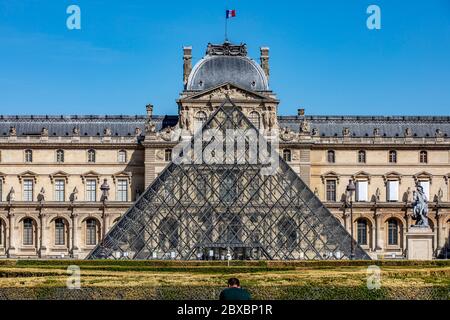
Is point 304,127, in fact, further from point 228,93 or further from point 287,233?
point 287,233

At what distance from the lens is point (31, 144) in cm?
8175

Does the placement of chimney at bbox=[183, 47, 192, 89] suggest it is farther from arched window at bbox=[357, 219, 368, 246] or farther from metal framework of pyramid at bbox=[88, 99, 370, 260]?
metal framework of pyramid at bbox=[88, 99, 370, 260]

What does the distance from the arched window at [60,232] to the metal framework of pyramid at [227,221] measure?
813 inches

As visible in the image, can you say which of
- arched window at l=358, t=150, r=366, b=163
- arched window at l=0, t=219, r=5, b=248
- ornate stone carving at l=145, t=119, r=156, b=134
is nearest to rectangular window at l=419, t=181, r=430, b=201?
arched window at l=358, t=150, r=366, b=163

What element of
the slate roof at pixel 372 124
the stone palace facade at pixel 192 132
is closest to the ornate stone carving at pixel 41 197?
the stone palace facade at pixel 192 132

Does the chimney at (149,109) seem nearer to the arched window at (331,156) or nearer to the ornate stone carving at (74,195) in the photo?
the ornate stone carving at (74,195)

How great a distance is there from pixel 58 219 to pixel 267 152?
22.7 metres

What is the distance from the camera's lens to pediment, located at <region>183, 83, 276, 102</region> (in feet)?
258

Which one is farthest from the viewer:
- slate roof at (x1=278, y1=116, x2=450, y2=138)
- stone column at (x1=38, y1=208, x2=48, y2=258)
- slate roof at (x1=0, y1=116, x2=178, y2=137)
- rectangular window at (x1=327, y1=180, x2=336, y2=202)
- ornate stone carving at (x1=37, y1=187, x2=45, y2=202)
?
slate roof at (x1=278, y1=116, x2=450, y2=138)

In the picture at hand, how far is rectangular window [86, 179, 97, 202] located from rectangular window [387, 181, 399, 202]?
2209 centimetres

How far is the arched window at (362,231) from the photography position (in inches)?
3135

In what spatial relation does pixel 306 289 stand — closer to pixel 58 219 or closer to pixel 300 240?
pixel 300 240
